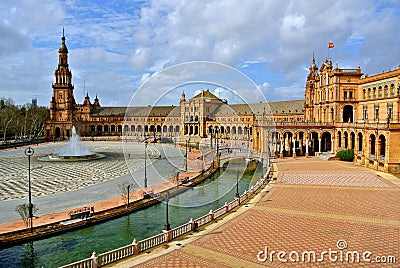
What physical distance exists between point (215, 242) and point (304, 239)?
16.0 feet

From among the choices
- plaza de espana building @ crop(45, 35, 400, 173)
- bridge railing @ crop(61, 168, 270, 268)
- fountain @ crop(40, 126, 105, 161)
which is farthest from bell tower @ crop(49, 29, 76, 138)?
bridge railing @ crop(61, 168, 270, 268)

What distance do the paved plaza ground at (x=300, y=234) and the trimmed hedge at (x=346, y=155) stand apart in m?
20.2

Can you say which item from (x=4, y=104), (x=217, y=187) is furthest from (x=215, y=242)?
(x=4, y=104)

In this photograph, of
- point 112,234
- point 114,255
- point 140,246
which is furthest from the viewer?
point 112,234

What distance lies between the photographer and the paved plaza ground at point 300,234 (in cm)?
1520

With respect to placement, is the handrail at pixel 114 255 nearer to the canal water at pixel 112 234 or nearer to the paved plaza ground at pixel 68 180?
the canal water at pixel 112 234

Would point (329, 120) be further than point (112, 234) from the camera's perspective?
Yes

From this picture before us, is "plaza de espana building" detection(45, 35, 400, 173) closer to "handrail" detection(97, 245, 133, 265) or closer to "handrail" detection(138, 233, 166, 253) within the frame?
"handrail" detection(138, 233, 166, 253)

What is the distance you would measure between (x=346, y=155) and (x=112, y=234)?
1631 inches

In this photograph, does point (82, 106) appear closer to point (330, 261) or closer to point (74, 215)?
point (74, 215)

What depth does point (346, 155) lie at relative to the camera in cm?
5119

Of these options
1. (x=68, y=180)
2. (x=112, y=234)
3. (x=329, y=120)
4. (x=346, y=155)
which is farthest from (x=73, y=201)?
(x=329, y=120)

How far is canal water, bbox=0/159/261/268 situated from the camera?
1775 cm

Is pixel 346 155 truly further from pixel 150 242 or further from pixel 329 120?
pixel 150 242
